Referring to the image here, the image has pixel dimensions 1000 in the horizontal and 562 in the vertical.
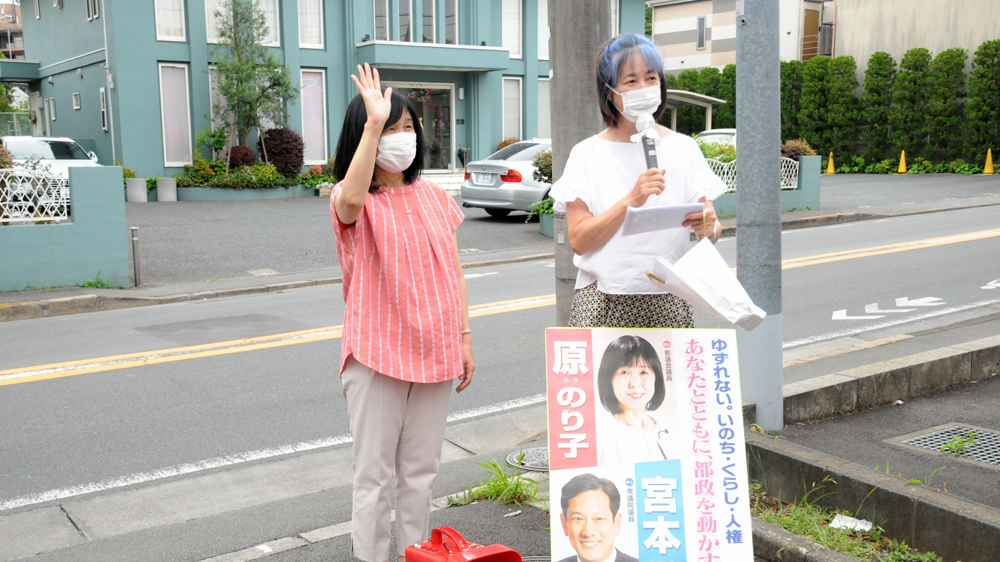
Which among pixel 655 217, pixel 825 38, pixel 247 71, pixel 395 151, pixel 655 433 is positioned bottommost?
pixel 655 433

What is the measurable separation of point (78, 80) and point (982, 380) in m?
26.5

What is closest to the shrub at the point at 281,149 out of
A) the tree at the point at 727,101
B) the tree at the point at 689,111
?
the tree at the point at 727,101

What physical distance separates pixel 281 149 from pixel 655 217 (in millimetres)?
22638

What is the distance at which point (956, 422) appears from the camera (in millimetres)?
5043

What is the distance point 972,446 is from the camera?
4629mm

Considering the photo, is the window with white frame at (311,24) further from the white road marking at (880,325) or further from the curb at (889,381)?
the curb at (889,381)

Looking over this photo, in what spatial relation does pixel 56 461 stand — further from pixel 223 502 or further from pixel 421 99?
pixel 421 99

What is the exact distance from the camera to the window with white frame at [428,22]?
27.6 meters

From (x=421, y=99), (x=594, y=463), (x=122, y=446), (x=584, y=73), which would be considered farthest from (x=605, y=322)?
(x=421, y=99)

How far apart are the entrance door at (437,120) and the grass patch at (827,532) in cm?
2547

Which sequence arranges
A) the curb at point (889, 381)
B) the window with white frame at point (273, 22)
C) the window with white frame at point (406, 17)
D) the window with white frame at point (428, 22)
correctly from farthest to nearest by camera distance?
1. the window with white frame at point (428, 22)
2. the window with white frame at point (406, 17)
3. the window with white frame at point (273, 22)
4. the curb at point (889, 381)

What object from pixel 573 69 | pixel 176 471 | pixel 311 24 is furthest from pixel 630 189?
pixel 311 24

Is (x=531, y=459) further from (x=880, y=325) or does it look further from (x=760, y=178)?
(x=880, y=325)

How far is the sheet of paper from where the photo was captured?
8.89 feet
